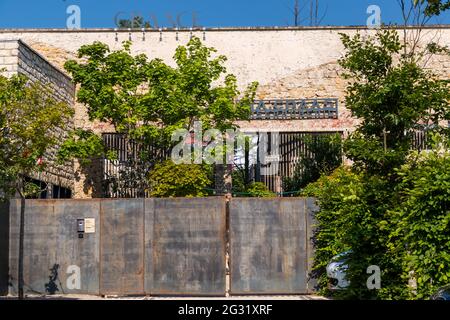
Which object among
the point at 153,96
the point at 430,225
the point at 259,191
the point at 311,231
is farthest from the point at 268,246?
the point at 153,96

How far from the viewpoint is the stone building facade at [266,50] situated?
2703 centimetres

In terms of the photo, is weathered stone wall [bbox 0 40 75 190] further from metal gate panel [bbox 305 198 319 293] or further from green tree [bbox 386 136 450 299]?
green tree [bbox 386 136 450 299]

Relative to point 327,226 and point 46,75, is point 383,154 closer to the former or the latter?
point 327,226

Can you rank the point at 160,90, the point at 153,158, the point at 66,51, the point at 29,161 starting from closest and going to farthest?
the point at 29,161, the point at 160,90, the point at 153,158, the point at 66,51

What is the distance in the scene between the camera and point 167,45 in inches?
1075

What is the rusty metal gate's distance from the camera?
53.4ft

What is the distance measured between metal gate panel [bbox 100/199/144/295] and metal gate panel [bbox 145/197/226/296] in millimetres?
236

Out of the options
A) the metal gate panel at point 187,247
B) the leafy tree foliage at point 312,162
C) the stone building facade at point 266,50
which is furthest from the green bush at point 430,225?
the stone building facade at point 266,50

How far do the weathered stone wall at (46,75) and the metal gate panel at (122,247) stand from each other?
2.95 meters

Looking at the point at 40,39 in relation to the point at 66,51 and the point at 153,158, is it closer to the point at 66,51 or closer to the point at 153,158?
the point at 66,51

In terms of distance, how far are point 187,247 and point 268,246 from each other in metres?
1.92
